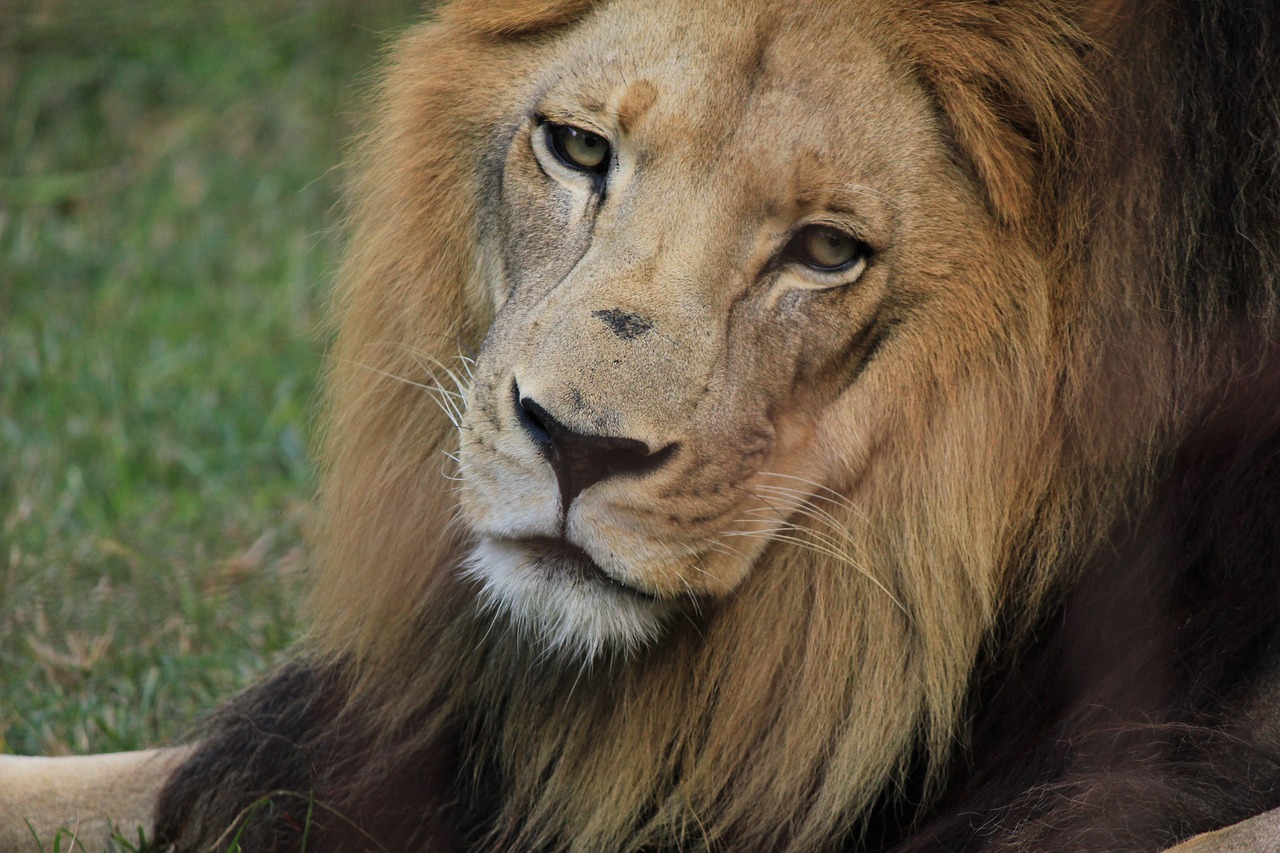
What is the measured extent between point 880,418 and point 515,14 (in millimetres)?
913

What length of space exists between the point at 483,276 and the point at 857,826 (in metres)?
1.11

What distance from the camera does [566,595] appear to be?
2.28 m

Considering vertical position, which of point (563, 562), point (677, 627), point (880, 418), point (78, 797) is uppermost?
point (880, 418)

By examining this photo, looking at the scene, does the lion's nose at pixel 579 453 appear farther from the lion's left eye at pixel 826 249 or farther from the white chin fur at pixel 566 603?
the lion's left eye at pixel 826 249

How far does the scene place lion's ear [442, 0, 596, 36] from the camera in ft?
8.55

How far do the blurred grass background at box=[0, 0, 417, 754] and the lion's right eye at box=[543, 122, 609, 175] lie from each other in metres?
0.93

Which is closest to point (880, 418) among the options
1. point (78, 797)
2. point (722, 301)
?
point (722, 301)

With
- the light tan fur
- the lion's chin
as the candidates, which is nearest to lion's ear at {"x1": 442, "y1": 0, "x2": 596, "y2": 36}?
the lion's chin

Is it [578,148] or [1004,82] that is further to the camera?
[578,148]

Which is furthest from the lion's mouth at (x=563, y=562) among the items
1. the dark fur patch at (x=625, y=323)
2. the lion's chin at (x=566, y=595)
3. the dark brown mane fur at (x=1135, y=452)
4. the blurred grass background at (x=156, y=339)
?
the blurred grass background at (x=156, y=339)

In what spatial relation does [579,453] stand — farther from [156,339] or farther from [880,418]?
[156,339]

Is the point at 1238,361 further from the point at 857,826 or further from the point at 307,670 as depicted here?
the point at 307,670

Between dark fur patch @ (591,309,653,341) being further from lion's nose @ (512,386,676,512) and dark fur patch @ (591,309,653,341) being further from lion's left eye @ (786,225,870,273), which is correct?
lion's left eye @ (786,225,870,273)

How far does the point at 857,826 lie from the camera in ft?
8.47
